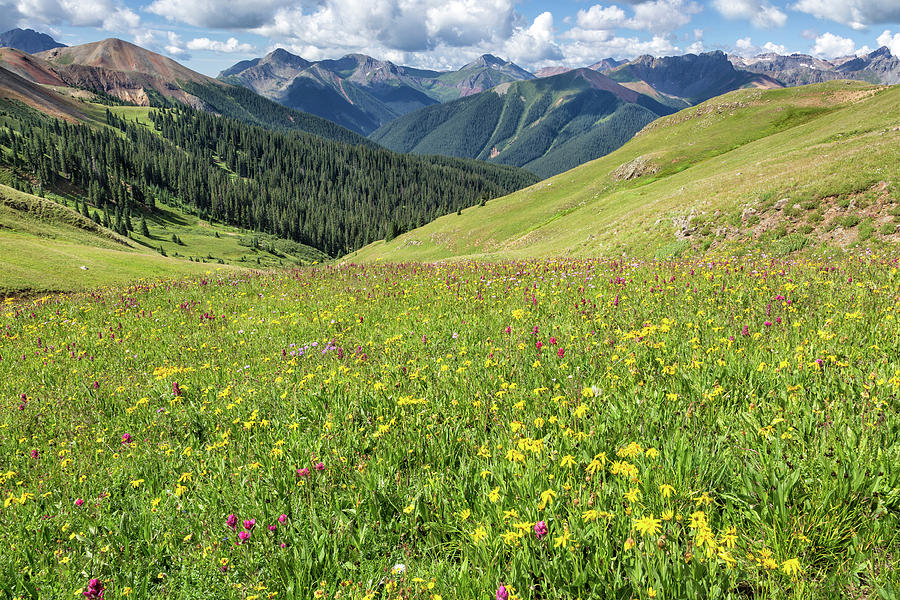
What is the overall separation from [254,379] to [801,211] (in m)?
24.1

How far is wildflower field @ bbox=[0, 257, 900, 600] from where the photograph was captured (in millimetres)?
2750

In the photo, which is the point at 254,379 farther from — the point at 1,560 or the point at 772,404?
the point at 772,404

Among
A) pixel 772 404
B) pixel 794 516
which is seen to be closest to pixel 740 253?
pixel 772 404

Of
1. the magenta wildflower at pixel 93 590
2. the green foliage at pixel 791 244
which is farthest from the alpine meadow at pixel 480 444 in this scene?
the green foliage at pixel 791 244

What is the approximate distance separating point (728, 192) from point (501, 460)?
2937cm

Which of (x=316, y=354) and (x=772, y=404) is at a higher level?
(x=772, y=404)

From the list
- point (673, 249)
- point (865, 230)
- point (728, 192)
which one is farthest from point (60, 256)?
point (865, 230)

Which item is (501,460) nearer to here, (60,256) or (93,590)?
(93,590)

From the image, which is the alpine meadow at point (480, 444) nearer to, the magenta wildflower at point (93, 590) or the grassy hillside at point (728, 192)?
the magenta wildflower at point (93, 590)

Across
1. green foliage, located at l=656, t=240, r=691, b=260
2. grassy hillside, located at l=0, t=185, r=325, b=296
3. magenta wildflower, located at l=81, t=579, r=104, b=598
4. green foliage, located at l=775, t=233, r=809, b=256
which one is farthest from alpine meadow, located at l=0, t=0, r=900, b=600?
grassy hillside, located at l=0, t=185, r=325, b=296

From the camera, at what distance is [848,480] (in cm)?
293

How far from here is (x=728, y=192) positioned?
2648cm

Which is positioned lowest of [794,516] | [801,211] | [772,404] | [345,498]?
[345,498]

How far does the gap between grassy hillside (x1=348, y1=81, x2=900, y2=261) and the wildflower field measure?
1420 centimetres
